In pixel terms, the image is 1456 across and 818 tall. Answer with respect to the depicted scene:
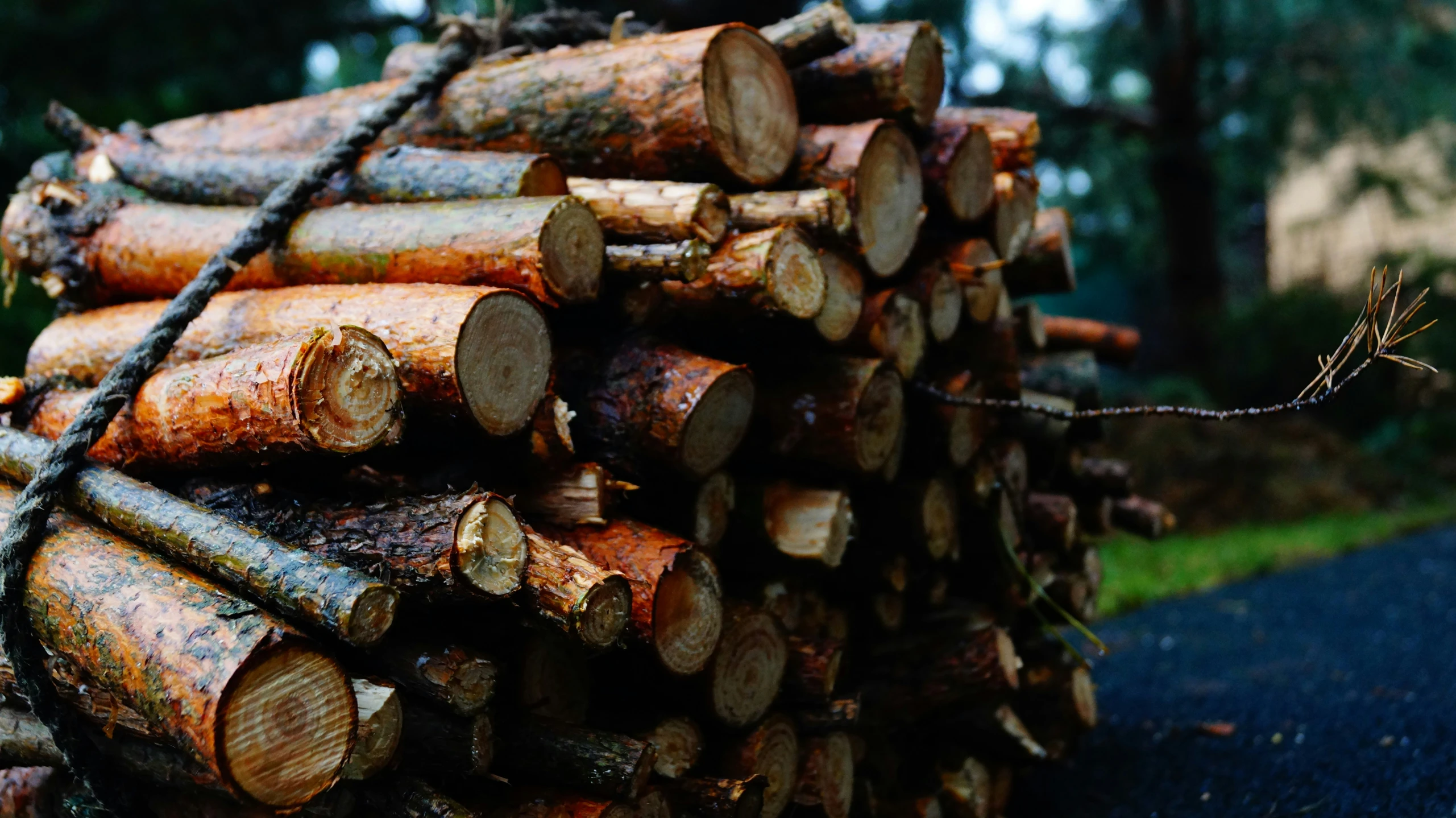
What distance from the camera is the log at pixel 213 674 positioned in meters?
1.53

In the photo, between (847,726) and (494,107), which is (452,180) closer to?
(494,107)

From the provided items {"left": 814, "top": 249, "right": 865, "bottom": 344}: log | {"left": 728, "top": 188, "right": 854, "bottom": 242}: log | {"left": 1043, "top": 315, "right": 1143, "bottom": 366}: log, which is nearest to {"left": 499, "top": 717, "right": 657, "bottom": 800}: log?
{"left": 814, "top": 249, "right": 865, "bottom": 344}: log

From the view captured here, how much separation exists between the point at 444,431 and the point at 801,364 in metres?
0.94

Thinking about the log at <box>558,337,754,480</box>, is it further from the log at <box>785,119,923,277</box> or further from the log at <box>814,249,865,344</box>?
the log at <box>785,119,923,277</box>

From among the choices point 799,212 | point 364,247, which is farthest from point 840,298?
point 364,247

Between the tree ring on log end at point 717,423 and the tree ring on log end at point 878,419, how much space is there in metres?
0.30

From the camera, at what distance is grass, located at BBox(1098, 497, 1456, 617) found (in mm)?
6035

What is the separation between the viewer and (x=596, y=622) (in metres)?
1.84

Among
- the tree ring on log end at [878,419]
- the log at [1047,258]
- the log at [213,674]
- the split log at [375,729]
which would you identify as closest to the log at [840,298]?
the tree ring on log end at [878,419]

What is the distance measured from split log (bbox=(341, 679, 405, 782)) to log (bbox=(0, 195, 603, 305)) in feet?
2.69

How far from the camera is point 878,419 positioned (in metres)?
2.58

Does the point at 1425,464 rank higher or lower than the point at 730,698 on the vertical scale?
lower

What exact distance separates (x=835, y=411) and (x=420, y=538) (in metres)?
1.07

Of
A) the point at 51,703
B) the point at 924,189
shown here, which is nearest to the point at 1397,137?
the point at 924,189
